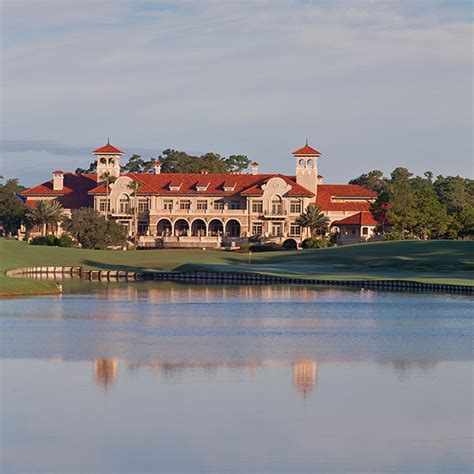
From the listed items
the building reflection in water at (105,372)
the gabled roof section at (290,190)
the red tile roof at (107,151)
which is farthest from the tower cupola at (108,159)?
the building reflection in water at (105,372)

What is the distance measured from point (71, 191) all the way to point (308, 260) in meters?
52.6

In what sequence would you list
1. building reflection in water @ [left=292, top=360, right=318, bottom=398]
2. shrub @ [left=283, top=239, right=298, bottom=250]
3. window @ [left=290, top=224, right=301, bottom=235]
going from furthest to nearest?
window @ [left=290, top=224, right=301, bottom=235], shrub @ [left=283, top=239, right=298, bottom=250], building reflection in water @ [left=292, top=360, right=318, bottom=398]

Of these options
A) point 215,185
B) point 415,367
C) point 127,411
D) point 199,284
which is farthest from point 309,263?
point 127,411

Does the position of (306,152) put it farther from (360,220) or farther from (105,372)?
(105,372)

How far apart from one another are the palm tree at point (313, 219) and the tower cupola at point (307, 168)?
832cm

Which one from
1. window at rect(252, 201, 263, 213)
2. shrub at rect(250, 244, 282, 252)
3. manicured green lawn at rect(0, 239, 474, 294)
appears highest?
window at rect(252, 201, 263, 213)

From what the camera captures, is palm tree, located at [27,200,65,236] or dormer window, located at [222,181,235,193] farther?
dormer window, located at [222,181,235,193]

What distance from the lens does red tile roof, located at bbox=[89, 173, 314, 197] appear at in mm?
141125

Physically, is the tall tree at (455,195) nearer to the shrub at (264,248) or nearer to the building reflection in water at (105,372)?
the shrub at (264,248)

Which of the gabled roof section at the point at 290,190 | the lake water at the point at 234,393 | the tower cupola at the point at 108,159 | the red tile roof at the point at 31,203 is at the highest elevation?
the tower cupola at the point at 108,159

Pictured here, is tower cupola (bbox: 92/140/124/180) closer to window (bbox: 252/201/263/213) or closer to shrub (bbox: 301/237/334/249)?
window (bbox: 252/201/263/213)

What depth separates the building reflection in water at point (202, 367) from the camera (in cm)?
2855

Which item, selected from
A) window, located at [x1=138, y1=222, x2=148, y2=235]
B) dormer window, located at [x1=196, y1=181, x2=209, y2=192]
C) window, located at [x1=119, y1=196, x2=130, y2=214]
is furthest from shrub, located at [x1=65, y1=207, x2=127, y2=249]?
dormer window, located at [x1=196, y1=181, x2=209, y2=192]

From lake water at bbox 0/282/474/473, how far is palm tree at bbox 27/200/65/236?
84.6 metres
